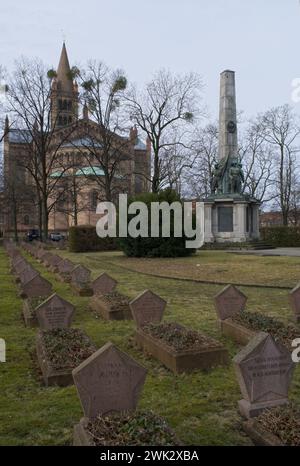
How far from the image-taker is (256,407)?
4.49 meters

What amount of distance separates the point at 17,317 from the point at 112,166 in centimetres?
2971

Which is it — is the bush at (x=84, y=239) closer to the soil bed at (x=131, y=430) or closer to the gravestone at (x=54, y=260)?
the gravestone at (x=54, y=260)

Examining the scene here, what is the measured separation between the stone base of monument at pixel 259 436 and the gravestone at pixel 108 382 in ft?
3.60

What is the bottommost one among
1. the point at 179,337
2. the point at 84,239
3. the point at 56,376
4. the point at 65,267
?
the point at 56,376

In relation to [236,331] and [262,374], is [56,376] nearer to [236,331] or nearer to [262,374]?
[262,374]

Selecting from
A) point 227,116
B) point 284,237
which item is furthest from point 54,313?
point 284,237

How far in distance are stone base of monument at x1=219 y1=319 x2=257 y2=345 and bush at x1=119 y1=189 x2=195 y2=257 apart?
17133mm

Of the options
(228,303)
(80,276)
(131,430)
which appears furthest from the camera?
(80,276)

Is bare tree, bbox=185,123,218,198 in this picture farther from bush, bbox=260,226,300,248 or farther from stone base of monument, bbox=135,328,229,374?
stone base of monument, bbox=135,328,229,374

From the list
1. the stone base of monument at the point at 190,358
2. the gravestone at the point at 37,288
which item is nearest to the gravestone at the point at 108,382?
the stone base of monument at the point at 190,358

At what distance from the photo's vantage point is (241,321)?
773 cm

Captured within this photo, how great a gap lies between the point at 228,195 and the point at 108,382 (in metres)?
31.2
